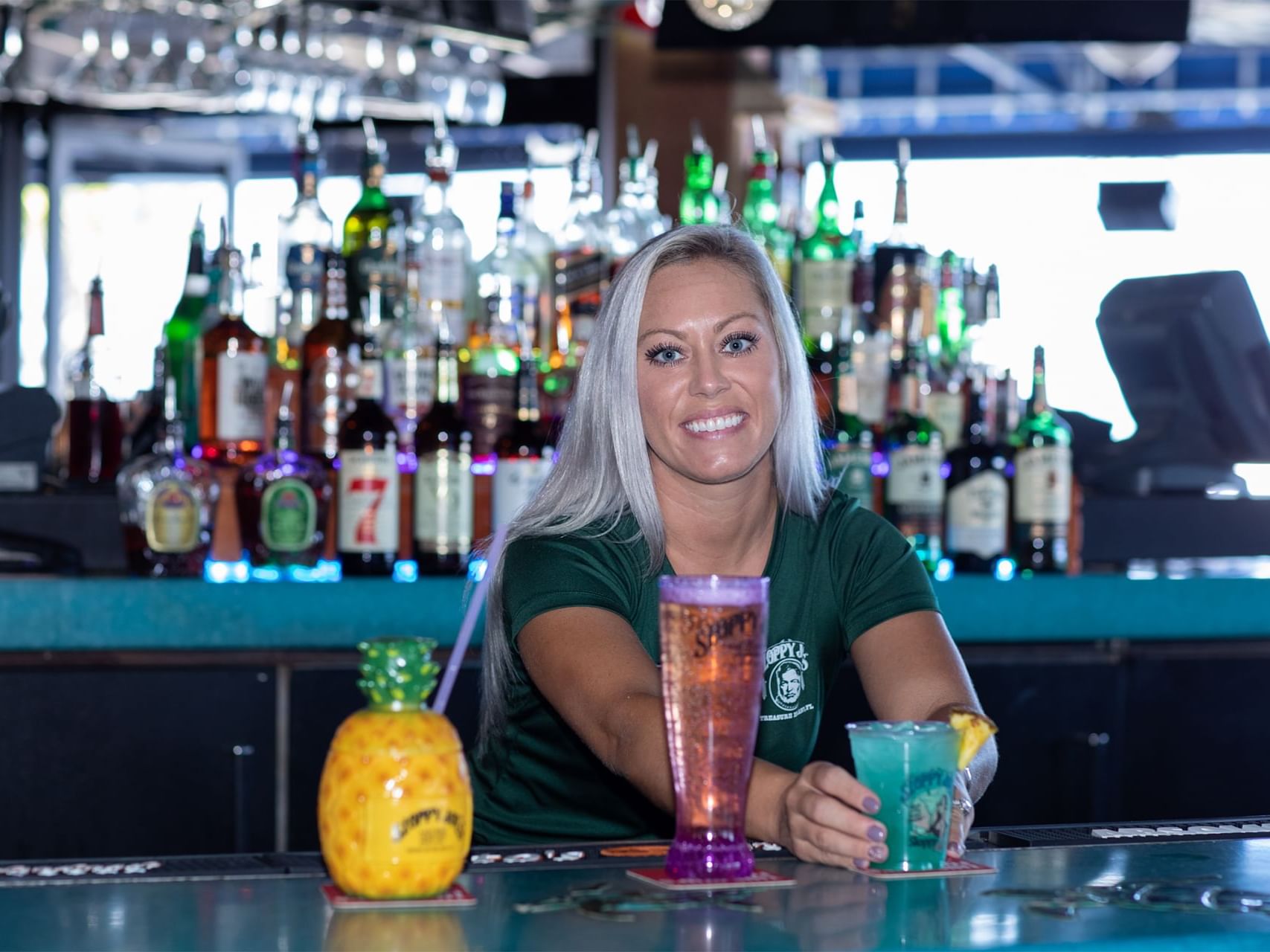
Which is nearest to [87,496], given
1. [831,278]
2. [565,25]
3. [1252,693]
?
[831,278]

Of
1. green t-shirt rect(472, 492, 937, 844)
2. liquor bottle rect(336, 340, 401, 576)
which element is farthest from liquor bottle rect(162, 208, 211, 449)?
green t-shirt rect(472, 492, 937, 844)

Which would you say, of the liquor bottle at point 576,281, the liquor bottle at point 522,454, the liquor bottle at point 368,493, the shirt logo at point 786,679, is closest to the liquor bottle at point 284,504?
the liquor bottle at point 368,493

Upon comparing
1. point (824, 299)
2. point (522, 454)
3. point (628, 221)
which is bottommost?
point (522, 454)

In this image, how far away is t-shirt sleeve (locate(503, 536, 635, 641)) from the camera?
1.38 meters

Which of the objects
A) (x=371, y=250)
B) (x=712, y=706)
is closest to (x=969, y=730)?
(x=712, y=706)

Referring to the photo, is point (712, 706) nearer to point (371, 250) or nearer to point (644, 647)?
point (644, 647)

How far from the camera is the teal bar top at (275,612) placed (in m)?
2.22

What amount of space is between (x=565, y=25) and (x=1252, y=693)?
3.55 meters

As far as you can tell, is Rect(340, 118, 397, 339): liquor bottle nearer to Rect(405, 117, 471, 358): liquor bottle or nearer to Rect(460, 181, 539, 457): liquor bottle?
Rect(405, 117, 471, 358): liquor bottle

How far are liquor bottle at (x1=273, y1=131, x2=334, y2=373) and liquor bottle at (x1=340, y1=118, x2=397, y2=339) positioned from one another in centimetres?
4

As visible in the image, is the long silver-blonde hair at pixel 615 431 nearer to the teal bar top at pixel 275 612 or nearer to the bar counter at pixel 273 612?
the teal bar top at pixel 275 612

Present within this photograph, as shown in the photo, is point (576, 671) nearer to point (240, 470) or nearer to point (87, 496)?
point (240, 470)

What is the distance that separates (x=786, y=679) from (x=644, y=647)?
14 cm

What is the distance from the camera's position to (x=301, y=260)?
8.30 feet
